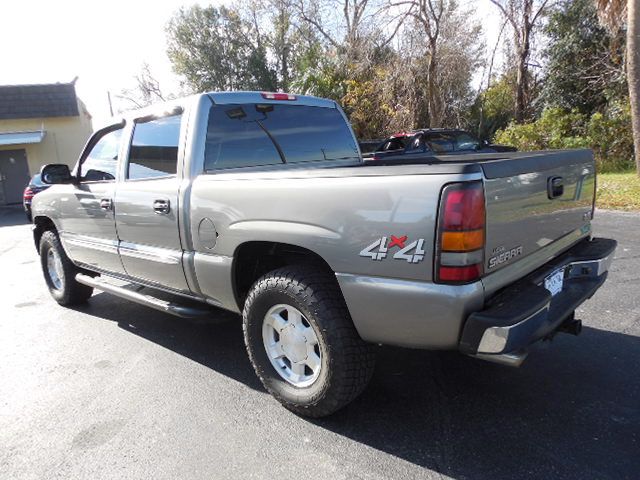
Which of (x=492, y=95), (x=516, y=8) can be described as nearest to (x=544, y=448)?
(x=516, y=8)

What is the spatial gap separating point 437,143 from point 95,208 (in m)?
9.04

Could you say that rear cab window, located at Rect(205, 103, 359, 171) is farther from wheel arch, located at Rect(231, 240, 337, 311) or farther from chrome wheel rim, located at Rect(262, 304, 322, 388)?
chrome wheel rim, located at Rect(262, 304, 322, 388)

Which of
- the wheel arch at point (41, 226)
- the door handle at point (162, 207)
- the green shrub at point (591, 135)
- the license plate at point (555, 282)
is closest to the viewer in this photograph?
the license plate at point (555, 282)

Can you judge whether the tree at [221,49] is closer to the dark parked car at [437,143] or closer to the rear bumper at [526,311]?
the dark parked car at [437,143]

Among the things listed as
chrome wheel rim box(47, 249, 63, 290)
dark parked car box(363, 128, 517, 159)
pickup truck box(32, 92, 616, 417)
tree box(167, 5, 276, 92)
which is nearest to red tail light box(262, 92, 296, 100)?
pickup truck box(32, 92, 616, 417)

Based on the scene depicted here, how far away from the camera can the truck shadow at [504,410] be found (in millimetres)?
2375

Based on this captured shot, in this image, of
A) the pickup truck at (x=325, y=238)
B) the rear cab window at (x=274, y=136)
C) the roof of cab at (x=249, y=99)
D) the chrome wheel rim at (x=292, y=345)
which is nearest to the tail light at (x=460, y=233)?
the pickup truck at (x=325, y=238)

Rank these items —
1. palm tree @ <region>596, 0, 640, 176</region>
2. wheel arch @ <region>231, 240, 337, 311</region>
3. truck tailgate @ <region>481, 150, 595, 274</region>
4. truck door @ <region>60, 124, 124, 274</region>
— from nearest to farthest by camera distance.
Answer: truck tailgate @ <region>481, 150, 595, 274</region> < wheel arch @ <region>231, 240, 337, 311</region> < truck door @ <region>60, 124, 124, 274</region> < palm tree @ <region>596, 0, 640, 176</region>

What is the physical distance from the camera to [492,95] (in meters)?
21.7

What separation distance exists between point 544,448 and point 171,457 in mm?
1995

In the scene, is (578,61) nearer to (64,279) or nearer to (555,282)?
(555,282)

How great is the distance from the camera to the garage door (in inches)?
843

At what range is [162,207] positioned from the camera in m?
3.35

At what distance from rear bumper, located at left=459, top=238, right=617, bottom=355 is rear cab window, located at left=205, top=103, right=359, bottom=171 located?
1973 mm
